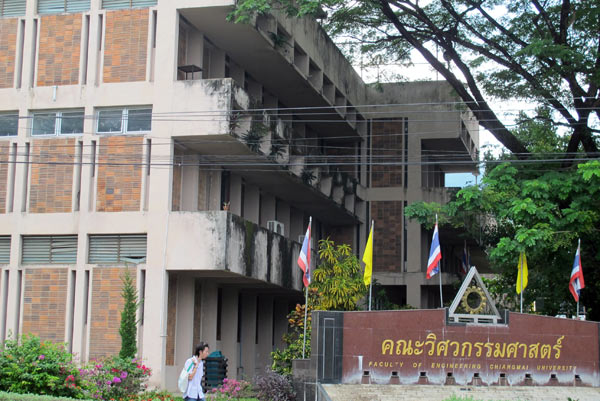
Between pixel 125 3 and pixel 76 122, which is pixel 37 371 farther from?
pixel 125 3

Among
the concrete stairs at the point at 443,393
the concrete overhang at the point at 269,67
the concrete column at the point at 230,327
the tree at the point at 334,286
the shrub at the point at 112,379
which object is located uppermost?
the concrete overhang at the point at 269,67

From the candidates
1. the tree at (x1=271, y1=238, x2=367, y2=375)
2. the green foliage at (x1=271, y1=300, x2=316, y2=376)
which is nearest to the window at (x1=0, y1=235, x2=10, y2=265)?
the green foliage at (x1=271, y1=300, x2=316, y2=376)

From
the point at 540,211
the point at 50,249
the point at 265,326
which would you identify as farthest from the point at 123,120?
the point at 265,326

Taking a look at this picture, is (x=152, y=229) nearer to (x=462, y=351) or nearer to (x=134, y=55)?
(x=134, y=55)

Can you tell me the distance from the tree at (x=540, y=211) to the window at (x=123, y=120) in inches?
314

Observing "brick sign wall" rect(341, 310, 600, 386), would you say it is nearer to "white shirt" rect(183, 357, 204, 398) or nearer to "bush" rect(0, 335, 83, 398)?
"white shirt" rect(183, 357, 204, 398)

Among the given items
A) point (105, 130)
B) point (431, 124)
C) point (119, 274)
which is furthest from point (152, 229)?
point (431, 124)

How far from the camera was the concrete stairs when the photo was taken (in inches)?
786

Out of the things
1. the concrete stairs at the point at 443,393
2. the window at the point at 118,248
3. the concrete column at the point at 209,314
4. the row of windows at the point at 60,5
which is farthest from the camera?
the concrete column at the point at 209,314

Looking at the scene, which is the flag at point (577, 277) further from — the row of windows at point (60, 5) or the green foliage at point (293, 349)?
the row of windows at point (60, 5)

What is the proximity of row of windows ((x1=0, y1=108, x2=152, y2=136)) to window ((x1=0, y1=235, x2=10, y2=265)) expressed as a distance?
116 inches

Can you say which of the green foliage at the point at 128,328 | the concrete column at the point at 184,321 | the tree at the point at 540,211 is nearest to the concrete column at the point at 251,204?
the concrete column at the point at 184,321

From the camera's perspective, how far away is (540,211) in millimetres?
22734

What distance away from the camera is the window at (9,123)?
80.6 ft
